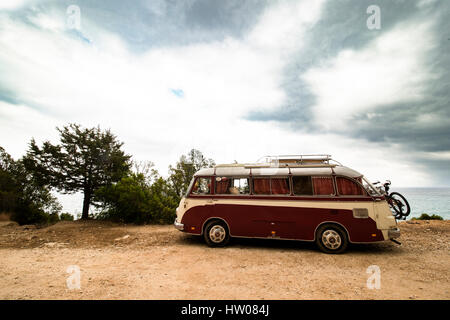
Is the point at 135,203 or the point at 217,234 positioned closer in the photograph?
the point at 217,234

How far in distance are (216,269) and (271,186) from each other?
132 inches

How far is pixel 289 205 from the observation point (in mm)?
7059

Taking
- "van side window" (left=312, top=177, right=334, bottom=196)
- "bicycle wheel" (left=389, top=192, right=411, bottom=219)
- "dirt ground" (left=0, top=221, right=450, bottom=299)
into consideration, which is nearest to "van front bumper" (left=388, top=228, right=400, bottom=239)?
"dirt ground" (left=0, top=221, right=450, bottom=299)

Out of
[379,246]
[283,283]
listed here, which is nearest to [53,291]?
[283,283]

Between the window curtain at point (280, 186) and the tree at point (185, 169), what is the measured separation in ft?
37.7

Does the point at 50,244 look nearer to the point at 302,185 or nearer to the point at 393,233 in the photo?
the point at 302,185

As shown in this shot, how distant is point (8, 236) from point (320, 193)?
45.2 ft

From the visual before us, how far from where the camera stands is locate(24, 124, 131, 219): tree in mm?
15336

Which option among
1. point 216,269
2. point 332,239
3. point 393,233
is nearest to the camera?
point 216,269

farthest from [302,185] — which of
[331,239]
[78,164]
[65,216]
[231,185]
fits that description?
[65,216]

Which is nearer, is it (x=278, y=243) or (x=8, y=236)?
(x=278, y=243)

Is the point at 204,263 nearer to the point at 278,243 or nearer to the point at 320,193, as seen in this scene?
the point at 278,243

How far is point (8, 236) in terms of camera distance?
941 centimetres
